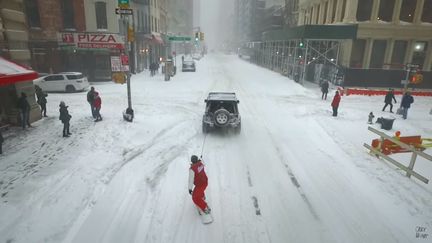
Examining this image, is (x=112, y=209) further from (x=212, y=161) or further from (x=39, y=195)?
(x=212, y=161)

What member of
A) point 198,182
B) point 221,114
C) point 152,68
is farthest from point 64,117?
point 152,68

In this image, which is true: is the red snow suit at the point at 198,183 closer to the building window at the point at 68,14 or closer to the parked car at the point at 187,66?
the building window at the point at 68,14

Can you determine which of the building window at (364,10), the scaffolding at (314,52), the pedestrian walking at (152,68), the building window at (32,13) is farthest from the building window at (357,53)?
the building window at (32,13)

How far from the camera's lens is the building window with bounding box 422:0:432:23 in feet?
92.0

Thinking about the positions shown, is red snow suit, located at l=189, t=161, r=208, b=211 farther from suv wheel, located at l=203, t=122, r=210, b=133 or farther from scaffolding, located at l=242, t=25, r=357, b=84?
scaffolding, located at l=242, t=25, r=357, b=84

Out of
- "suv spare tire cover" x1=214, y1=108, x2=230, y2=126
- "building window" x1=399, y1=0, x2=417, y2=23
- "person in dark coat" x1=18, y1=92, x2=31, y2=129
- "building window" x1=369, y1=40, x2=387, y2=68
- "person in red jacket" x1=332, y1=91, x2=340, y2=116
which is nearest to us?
"suv spare tire cover" x1=214, y1=108, x2=230, y2=126

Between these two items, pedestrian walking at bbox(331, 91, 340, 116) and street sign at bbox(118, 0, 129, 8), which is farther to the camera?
pedestrian walking at bbox(331, 91, 340, 116)

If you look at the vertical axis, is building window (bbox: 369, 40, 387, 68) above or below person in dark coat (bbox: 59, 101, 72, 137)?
above

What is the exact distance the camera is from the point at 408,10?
1116 inches

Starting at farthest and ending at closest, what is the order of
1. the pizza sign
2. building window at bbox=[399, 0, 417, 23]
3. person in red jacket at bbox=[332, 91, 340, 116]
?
building window at bbox=[399, 0, 417, 23]
the pizza sign
person in red jacket at bbox=[332, 91, 340, 116]

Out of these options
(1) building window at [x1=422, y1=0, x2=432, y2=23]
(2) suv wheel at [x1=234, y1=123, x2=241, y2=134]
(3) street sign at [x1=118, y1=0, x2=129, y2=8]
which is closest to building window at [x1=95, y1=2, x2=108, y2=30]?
(3) street sign at [x1=118, y1=0, x2=129, y2=8]

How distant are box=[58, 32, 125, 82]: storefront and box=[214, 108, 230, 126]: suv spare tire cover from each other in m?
20.0

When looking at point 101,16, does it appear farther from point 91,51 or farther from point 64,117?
point 64,117

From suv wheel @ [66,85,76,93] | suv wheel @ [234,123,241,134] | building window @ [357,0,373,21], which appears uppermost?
building window @ [357,0,373,21]
